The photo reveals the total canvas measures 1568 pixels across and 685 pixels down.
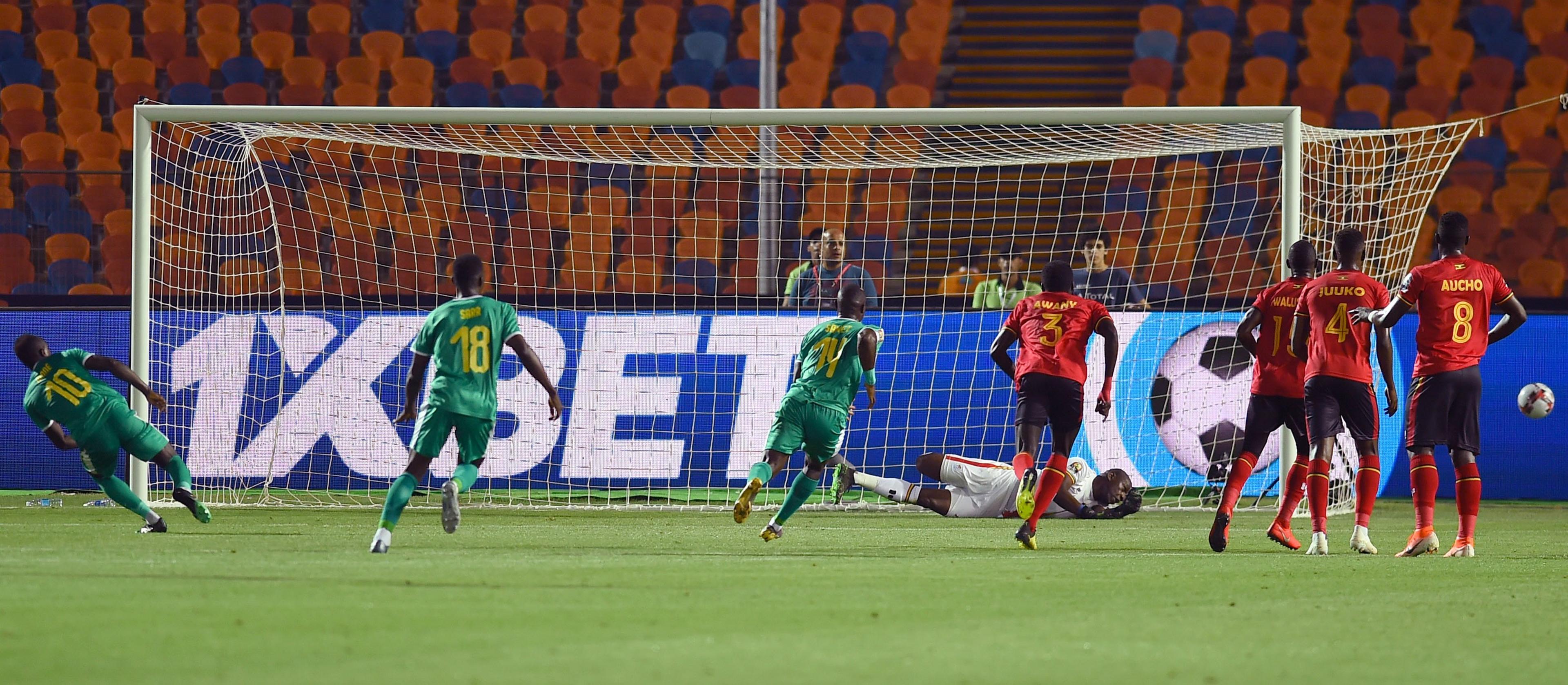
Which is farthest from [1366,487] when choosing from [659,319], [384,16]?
[384,16]

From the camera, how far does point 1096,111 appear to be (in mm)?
11836

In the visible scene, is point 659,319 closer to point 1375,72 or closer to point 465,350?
point 465,350

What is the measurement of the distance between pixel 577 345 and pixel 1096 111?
4.41 metres

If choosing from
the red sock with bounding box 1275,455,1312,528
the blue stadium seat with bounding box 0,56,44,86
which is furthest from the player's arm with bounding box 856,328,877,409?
the blue stadium seat with bounding box 0,56,44,86

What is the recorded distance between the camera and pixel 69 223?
14336mm

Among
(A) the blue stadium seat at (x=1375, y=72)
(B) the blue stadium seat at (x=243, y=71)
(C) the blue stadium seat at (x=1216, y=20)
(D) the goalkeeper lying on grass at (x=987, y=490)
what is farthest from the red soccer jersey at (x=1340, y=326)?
(B) the blue stadium seat at (x=243, y=71)

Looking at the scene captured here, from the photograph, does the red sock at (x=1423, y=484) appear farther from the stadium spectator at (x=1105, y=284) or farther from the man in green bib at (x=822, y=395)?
the stadium spectator at (x=1105, y=284)

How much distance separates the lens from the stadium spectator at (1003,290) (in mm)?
13867

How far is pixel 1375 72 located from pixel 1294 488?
11.4 metres

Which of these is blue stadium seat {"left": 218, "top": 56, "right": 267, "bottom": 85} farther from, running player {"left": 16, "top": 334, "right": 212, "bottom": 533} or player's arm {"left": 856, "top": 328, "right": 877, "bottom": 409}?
player's arm {"left": 856, "top": 328, "right": 877, "bottom": 409}

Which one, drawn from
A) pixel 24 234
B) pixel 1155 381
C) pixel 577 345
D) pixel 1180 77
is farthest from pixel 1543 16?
pixel 24 234

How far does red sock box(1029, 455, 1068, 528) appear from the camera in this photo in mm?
9148

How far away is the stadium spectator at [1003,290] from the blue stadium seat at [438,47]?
7.56m

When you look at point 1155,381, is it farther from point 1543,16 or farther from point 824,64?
point 1543,16
